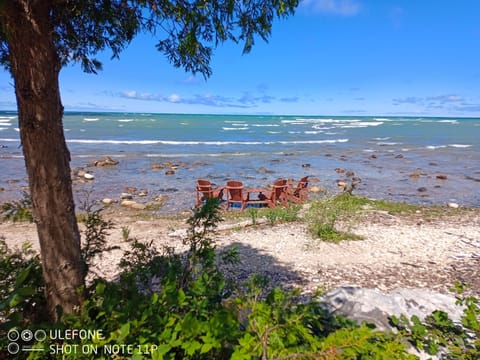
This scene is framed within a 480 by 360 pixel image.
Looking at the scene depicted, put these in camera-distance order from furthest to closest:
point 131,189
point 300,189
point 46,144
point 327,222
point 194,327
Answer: point 131,189 < point 300,189 < point 327,222 < point 46,144 < point 194,327

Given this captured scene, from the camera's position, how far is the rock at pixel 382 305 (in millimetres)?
3059

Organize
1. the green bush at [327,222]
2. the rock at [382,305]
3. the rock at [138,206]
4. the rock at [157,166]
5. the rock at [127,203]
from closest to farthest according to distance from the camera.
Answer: the rock at [382,305] < the green bush at [327,222] < the rock at [138,206] < the rock at [127,203] < the rock at [157,166]

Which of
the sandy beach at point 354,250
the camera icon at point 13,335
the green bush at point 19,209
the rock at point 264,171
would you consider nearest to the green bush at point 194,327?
the camera icon at point 13,335

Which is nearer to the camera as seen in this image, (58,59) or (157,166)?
(58,59)

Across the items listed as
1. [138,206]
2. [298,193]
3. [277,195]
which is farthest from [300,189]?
[138,206]

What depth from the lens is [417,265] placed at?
18.2 ft

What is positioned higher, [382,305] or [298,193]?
[382,305]

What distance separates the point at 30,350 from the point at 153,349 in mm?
943

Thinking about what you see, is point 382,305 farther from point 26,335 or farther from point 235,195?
point 235,195

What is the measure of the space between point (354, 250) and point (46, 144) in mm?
5945

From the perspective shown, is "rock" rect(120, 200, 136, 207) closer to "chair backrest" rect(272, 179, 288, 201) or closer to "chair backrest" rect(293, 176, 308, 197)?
"chair backrest" rect(272, 179, 288, 201)

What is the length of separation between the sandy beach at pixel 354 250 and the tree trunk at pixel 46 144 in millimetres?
1675

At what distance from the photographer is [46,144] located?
2039mm

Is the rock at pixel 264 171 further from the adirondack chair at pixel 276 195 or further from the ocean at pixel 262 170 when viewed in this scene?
the adirondack chair at pixel 276 195
